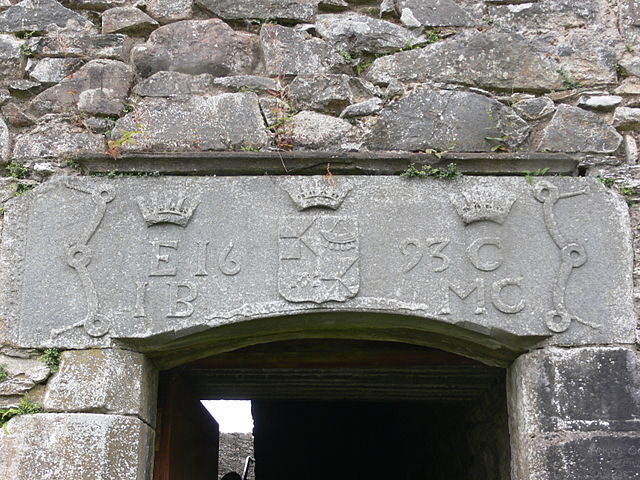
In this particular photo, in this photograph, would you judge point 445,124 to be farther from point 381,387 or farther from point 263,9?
point 381,387

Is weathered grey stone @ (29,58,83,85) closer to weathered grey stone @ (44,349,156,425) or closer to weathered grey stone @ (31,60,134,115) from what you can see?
weathered grey stone @ (31,60,134,115)

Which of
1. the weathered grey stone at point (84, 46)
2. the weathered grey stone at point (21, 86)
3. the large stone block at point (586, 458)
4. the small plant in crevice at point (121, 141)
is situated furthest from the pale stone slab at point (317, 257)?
the weathered grey stone at point (84, 46)

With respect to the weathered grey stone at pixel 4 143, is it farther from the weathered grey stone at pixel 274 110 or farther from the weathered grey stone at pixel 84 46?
the weathered grey stone at pixel 274 110

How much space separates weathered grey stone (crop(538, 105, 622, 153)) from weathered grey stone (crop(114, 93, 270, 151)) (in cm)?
108

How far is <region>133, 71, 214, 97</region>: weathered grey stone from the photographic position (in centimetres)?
311

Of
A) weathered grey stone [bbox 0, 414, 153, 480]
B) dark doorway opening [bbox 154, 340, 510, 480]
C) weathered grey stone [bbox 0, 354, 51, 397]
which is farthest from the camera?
dark doorway opening [bbox 154, 340, 510, 480]

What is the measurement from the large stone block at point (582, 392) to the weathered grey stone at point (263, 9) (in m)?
1.61

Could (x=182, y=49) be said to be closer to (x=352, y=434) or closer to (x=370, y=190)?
(x=370, y=190)

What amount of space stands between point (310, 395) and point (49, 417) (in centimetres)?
199

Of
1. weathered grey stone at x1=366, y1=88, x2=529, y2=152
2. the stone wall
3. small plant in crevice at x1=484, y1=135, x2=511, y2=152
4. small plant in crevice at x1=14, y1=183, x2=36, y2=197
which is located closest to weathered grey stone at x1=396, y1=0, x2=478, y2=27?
the stone wall

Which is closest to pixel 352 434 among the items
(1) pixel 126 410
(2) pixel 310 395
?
(2) pixel 310 395

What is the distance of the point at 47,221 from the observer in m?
2.93

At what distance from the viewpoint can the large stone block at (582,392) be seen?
2719 millimetres

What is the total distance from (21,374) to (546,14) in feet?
7.94
